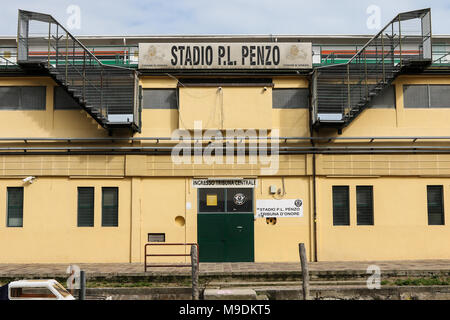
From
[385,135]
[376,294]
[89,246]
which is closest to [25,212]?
[89,246]

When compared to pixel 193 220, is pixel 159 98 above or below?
above

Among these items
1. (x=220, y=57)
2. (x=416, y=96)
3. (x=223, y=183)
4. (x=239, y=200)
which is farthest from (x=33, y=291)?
(x=416, y=96)

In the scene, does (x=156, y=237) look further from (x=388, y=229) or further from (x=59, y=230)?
(x=388, y=229)

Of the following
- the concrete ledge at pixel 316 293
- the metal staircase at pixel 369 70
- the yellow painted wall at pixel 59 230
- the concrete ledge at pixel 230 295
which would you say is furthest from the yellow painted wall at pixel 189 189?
the concrete ledge at pixel 230 295

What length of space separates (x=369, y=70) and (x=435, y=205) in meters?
5.85

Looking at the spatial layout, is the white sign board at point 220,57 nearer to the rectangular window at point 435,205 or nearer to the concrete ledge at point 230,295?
the rectangular window at point 435,205

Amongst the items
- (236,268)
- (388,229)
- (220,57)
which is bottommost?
(236,268)

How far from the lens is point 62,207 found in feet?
58.5

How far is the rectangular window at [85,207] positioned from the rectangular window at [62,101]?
3.19 meters

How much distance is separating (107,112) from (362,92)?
379 inches

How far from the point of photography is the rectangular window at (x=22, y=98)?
18.2 m

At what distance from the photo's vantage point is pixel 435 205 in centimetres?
1819
